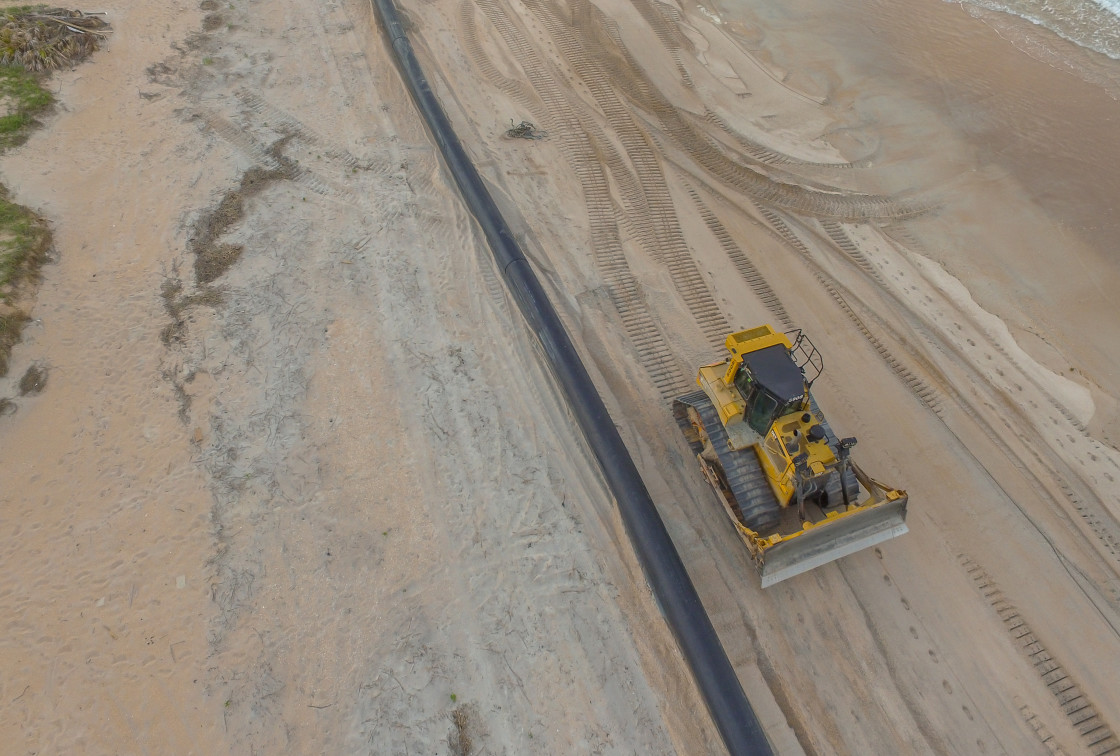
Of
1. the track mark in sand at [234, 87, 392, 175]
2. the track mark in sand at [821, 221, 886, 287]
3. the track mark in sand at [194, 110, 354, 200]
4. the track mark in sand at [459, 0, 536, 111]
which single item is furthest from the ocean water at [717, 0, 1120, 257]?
the track mark in sand at [194, 110, 354, 200]

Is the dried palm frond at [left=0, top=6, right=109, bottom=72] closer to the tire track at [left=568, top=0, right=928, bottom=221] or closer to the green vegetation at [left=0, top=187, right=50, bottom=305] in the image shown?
the green vegetation at [left=0, top=187, right=50, bottom=305]

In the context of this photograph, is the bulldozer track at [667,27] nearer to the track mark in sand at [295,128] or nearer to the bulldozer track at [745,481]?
the track mark in sand at [295,128]

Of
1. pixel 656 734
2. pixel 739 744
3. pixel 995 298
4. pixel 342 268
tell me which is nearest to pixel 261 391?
pixel 342 268

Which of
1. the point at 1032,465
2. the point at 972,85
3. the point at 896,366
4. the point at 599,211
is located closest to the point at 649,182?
the point at 599,211

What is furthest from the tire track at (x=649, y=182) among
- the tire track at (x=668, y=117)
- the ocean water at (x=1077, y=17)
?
the ocean water at (x=1077, y=17)

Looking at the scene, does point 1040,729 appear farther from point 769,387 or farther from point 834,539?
point 769,387

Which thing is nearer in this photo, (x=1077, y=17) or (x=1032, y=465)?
(x=1032, y=465)
